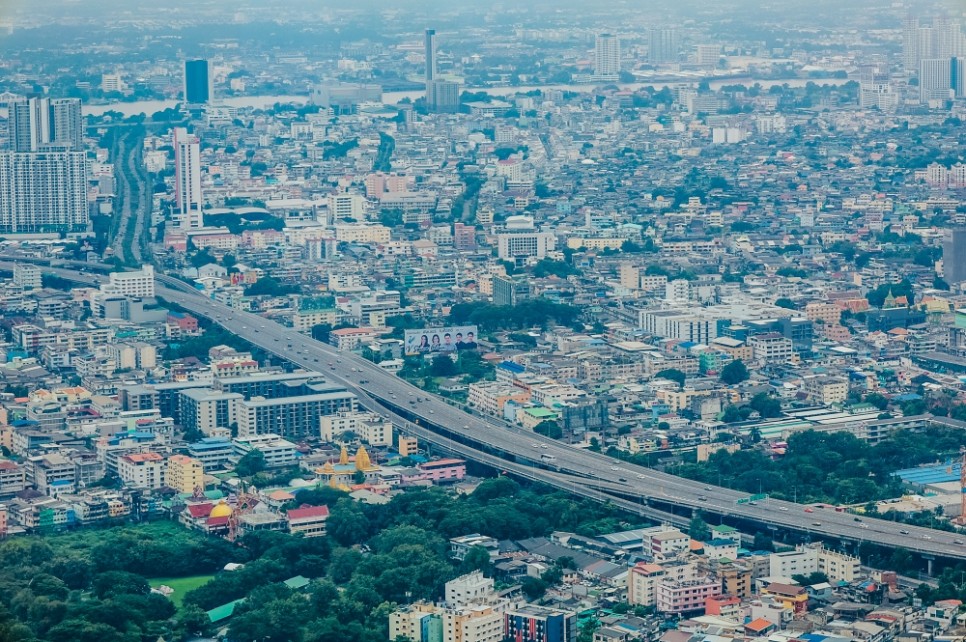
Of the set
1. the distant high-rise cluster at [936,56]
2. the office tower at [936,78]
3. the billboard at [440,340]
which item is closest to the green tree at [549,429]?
the billboard at [440,340]

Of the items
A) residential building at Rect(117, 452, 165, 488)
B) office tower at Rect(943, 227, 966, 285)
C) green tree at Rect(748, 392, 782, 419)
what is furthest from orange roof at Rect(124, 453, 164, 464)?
office tower at Rect(943, 227, 966, 285)

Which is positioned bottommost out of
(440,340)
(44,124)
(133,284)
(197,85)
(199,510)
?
(199,510)

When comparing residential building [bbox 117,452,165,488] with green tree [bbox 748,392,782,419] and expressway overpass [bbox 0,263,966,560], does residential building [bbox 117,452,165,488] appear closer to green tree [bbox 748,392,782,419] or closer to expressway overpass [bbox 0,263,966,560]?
expressway overpass [bbox 0,263,966,560]

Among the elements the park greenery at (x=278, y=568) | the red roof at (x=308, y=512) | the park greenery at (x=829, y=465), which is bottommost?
the park greenery at (x=278, y=568)

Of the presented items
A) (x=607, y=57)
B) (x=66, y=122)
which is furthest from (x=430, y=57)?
(x=66, y=122)

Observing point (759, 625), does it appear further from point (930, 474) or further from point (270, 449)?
point (270, 449)

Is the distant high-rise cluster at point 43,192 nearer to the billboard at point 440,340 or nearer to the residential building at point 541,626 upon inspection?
the billboard at point 440,340
